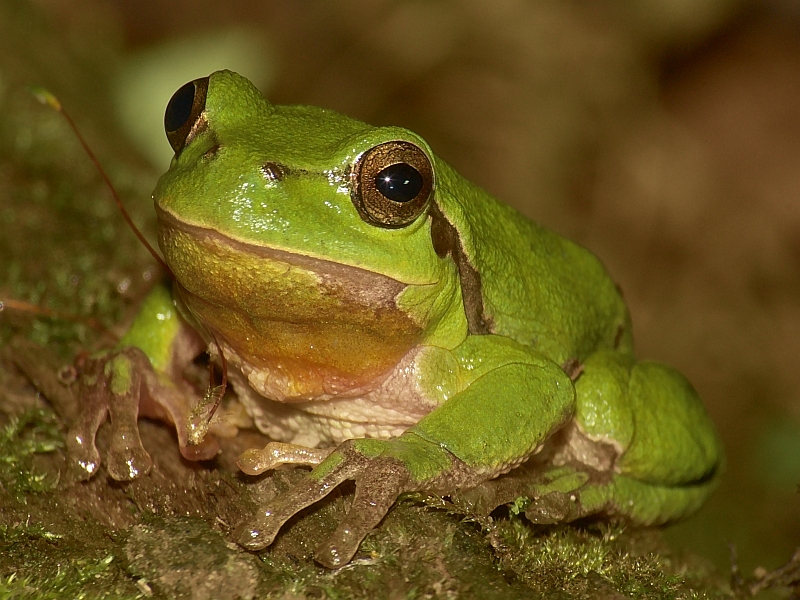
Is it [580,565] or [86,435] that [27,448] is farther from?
[580,565]

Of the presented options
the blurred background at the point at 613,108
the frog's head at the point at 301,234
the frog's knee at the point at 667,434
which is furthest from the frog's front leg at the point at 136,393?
the blurred background at the point at 613,108

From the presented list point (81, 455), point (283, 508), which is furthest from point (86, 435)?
point (283, 508)

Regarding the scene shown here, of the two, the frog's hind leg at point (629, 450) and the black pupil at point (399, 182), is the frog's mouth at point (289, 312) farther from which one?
the frog's hind leg at point (629, 450)

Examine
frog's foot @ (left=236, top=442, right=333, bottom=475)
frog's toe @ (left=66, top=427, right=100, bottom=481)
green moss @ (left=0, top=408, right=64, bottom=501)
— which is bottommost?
green moss @ (left=0, top=408, right=64, bottom=501)

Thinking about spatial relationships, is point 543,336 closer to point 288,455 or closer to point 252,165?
point 288,455

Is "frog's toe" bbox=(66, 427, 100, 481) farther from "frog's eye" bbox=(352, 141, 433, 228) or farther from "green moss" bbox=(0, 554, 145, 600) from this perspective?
"frog's eye" bbox=(352, 141, 433, 228)

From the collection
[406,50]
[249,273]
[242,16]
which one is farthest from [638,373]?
[242,16]

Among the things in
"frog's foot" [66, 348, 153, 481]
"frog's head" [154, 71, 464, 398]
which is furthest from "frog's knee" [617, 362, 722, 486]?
"frog's foot" [66, 348, 153, 481]
